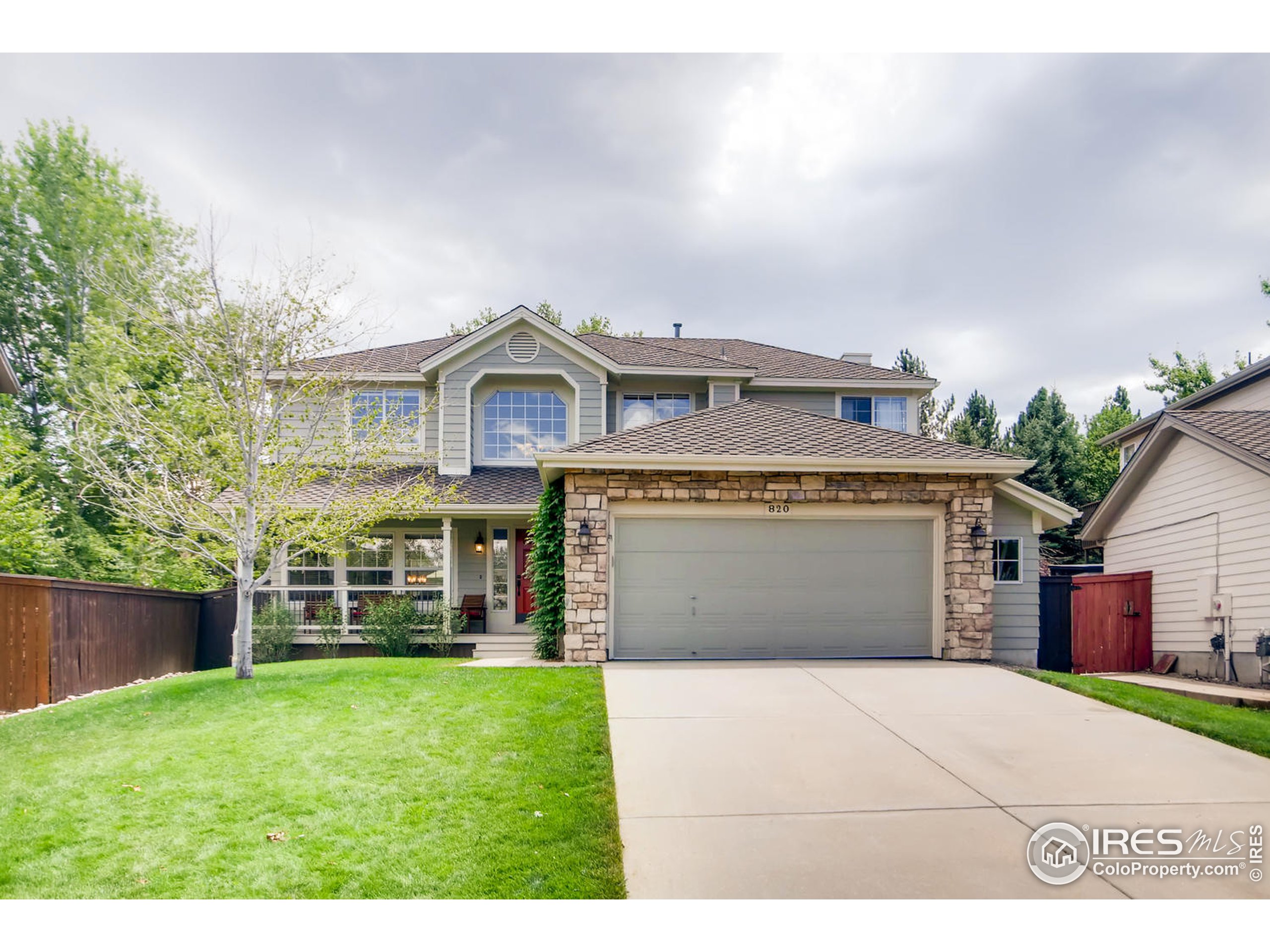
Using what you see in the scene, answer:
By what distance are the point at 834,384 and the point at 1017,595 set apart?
6.70 m

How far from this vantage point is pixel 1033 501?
35.7 feet

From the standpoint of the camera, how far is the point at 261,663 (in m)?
12.5

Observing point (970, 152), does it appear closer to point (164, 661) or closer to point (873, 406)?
point (873, 406)

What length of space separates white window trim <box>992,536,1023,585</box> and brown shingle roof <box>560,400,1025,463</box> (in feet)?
4.75

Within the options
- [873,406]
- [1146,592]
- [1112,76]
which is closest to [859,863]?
[1112,76]

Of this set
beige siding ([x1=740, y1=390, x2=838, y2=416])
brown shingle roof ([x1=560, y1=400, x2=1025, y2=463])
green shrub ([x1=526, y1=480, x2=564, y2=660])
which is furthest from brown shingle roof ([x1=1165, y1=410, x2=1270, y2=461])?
green shrub ([x1=526, y1=480, x2=564, y2=660])

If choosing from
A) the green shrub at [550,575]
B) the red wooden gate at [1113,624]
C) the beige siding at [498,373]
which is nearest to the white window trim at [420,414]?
the beige siding at [498,373]

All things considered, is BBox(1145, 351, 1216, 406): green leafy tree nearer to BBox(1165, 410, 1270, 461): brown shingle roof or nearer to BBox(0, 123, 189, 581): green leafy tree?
BBox(1165, 410, 1270, 461): brown shingle roof

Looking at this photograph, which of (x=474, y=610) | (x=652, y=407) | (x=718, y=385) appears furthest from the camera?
(x=652, y=407)

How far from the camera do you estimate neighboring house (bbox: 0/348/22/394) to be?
25.7 feet

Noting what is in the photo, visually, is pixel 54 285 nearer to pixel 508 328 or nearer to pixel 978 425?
pixel 508 328

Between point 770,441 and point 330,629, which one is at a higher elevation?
point 770,441

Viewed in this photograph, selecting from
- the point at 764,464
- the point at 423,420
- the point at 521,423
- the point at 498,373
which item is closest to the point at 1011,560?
the point at 764,464

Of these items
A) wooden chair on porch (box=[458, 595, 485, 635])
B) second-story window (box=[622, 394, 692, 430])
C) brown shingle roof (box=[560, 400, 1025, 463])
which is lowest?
wooden chair on porch (box=[458, 595, 485, 635])
